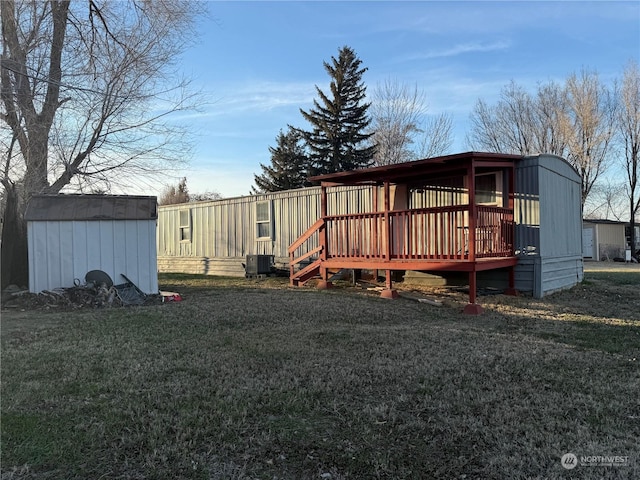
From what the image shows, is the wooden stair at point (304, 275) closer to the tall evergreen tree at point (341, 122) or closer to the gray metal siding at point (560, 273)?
the gray metal siding at point (560, 273)

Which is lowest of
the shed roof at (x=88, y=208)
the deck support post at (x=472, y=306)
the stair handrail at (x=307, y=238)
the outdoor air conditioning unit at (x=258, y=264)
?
the deck support post at (x=472, y=306)

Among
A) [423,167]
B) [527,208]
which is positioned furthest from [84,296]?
[527,208]

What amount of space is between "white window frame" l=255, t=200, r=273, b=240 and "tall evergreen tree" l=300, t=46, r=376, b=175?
15.1 metres

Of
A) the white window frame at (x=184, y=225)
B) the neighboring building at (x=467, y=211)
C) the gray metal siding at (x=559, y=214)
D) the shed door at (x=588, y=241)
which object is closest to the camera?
the neighboring building at (x=467, y=211)

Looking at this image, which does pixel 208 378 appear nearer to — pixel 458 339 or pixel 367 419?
pixel 367 419

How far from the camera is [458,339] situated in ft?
19.1

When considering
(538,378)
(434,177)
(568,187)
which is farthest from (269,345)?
(568,187)

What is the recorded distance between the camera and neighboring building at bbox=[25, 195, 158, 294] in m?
8.80

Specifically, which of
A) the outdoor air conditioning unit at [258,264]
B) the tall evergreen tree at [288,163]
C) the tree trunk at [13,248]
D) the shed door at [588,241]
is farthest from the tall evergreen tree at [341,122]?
the tree trunk at [13,248]

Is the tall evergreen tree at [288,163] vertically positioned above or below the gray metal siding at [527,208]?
above

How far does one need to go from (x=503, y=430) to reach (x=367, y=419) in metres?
0.88

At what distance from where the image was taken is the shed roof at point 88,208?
29.3ft

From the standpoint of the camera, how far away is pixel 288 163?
3266 centimetres

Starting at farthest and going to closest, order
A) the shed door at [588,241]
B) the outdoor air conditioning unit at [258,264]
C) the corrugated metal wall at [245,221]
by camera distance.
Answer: the shed door at [588,241], the outdoor air conditioning unit at [258,264], the corrugated metal wall at [245,221]
